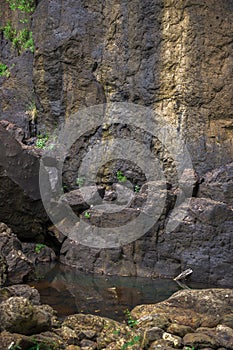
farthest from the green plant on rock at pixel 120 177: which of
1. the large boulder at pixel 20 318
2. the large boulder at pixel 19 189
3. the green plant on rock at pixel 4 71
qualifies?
the large boulder at pixel 20 318

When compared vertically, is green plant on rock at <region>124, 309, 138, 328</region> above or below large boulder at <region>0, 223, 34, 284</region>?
below

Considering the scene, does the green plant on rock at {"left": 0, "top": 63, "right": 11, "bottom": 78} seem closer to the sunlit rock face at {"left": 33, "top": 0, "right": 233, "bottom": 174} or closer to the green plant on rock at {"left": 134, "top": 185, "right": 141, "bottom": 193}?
the sunlit rock face at {"left": 33, "top": 0, "right": 233, "bottom": 174}

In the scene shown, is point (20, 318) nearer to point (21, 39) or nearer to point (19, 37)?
point (21, 39)

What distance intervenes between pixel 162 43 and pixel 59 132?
4519mm

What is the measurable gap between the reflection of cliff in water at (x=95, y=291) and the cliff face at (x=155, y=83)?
0.65 meters

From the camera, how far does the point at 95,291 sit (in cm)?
904

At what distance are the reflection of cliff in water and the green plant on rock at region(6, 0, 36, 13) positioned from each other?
37.8 ft

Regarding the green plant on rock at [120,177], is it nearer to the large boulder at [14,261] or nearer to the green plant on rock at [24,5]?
the large boulder at [14,261]

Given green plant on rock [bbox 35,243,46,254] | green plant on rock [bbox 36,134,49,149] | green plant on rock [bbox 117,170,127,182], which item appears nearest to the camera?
green plant on rock [bbox 35,243,46,254]

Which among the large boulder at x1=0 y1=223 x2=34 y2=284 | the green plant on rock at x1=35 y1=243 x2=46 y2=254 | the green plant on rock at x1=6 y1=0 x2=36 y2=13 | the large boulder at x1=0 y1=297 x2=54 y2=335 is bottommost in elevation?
the large boulder at x1=0 y1=297 x2=54 y2=335

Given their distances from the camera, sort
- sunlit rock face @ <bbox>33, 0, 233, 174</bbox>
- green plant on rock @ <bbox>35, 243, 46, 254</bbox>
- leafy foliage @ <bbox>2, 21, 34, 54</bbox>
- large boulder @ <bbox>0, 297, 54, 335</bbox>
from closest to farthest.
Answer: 1. large boulder @ <bbox>0, 297, 54, 335</bbox>
2. green plant on rock @ <bbox>35, 243, 46, 254</bbox>
3. sunlit rock face @ <bbox>33, 0, 233, 174</bbox>
4. leafy foliage @ <bbox>2, 21, 34, 54</bbox>

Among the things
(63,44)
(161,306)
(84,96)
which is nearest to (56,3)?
(63,44)

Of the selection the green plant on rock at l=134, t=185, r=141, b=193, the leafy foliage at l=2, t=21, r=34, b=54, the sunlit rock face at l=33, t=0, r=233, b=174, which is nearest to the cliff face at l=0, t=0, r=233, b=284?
the sunlit rock face at l=33, t=0, r=233, b=174

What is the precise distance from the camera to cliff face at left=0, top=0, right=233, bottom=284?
10562 millimetres
